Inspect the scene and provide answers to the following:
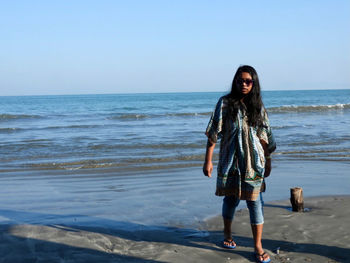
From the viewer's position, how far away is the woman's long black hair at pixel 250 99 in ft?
11.8

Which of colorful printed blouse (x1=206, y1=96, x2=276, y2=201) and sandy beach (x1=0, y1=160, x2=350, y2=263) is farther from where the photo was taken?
sandy beach (x1=0, y1=160, x2=350, y2=263)

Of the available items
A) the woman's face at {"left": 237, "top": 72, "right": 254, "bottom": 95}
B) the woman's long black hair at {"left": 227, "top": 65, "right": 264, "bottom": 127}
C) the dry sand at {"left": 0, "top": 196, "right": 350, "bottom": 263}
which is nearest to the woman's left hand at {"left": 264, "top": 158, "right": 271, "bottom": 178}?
the woman's long black hair at {"left": 227, "top": 65, "right": 264, "bottom": 127}

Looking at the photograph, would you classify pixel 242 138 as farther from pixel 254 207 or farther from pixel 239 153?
pixel 254 207

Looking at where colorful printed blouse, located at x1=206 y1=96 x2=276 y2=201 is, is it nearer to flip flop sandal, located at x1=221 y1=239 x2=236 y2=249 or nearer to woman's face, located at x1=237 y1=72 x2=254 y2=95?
woman's face, located at x1=237 y1=72 x2=254 y2=95

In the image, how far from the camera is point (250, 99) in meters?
3.65

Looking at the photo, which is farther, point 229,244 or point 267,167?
point 229,244

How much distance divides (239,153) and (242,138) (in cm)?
14

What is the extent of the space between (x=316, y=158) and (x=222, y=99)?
23.9ft

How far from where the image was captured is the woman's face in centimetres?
361

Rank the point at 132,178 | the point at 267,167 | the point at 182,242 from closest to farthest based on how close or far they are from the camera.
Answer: the point at 267,167 < the point at 182,242 < the point at 132,178

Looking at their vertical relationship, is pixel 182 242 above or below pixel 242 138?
below

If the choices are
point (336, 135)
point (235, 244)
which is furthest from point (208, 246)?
point (336, 135)

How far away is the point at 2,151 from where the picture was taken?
12242mm

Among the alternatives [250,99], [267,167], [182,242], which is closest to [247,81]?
[250,99]
